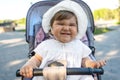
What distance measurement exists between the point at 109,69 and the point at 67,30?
4066 mm

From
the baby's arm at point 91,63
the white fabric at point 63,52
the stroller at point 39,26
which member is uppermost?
the stroller at point 39,26

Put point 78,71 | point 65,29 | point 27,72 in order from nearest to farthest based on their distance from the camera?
1. point 78,71
2. point 27,72
3. point 65,29

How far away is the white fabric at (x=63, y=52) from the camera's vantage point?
9.71 ft

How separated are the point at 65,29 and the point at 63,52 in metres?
0.29

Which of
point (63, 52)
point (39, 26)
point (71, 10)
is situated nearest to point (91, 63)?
point (63, 52)

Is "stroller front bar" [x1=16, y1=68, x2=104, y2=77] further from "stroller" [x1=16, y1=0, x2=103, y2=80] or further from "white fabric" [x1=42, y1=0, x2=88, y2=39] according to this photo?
"stroller" [x1=16, y1=0, x2=103, y2=80]

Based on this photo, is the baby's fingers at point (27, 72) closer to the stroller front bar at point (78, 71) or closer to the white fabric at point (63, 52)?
the stroller front bar at point (78, 71)

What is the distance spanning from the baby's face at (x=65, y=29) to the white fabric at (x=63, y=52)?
12cm

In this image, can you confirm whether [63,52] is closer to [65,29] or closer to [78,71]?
[65,29]

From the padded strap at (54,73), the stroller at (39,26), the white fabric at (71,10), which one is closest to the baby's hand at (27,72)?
the padded strap at (54,73)

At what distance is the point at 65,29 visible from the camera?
2.78m

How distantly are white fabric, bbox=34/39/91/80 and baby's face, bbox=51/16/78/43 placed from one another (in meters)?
0.12

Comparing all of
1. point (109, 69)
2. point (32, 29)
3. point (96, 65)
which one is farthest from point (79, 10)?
point (109, 69)

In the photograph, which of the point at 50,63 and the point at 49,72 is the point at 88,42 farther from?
the point at 49,72
